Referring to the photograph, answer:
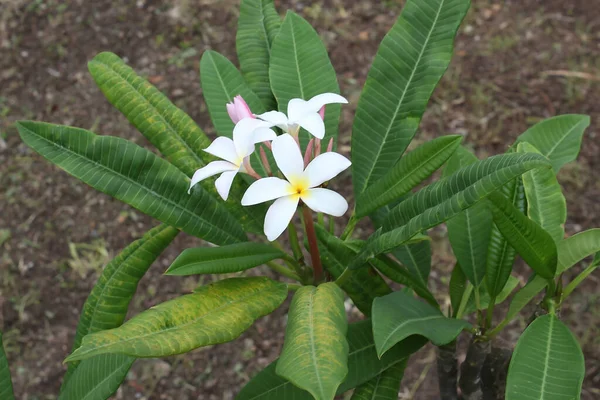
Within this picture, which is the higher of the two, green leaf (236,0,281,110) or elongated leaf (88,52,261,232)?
green leaf (236,0,281,110)

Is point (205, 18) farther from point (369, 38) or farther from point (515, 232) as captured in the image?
point (515, 232)

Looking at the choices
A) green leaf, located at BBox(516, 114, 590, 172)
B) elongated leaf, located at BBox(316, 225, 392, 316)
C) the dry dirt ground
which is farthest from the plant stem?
the dry dirt ground

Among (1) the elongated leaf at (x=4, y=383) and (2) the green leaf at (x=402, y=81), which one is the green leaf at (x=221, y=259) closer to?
(2) the green leaf at (x=402, y=81)

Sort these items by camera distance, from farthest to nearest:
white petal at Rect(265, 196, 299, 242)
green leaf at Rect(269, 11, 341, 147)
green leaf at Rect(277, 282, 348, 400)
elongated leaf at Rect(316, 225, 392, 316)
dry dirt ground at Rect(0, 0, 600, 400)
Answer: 1. dry dirt ground at Rect(0, 0, 600, 400)
2. green leaf at Rect(269, 11, 341, 147)
3. elongated leaf at Rect(316, 225, 392, 316)
4. white petal at Rect(265, 196, 299, 242)
5. green leaf at Rect(277, 282, 348, 400)

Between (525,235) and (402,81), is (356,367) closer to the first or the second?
(525,235)

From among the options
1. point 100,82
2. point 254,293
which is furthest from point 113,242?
point 254,293

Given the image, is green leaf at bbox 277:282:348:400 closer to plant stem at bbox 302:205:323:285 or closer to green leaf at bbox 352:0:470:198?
plant stem at bbox 302:205:323:285

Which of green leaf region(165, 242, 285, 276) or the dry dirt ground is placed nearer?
green leaf region(165, 242, 285, 276)
